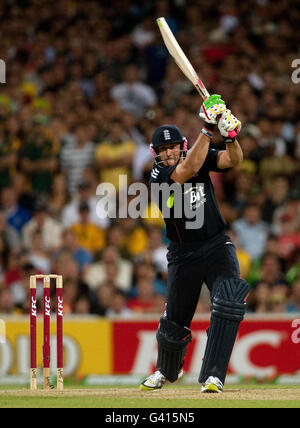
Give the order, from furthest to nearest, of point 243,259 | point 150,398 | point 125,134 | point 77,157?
point 77,157, point 125,134, point 243,259, point 150,398

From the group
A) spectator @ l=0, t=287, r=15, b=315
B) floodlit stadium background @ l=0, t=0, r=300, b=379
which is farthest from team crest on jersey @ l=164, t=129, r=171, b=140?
spectator @ l=0, t=287, r=15, b=315

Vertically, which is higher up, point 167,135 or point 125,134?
point 125,134

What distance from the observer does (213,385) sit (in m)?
7.21

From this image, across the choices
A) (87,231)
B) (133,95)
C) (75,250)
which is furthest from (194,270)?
(133,95)

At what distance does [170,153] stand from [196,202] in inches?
18.4

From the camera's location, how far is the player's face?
25.2 feet

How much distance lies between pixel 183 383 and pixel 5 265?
3.52 metres

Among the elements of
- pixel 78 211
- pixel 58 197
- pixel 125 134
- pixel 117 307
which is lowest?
pixel 117 307

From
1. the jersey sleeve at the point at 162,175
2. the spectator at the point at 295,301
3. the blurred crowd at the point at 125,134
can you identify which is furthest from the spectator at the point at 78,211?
the jersey sleeve at the point at 162,175

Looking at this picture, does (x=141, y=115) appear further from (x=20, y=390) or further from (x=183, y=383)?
(x=20, y=390)

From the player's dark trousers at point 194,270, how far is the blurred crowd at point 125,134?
342 cm

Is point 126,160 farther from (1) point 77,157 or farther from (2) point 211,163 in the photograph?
(2) point 211,163

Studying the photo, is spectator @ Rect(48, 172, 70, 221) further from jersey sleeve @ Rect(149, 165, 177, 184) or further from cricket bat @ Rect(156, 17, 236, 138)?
jersey sleeve @ Rect(149, 165, 177, 184)

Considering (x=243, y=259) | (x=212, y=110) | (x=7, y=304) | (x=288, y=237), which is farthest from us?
(x=288, y=237)
